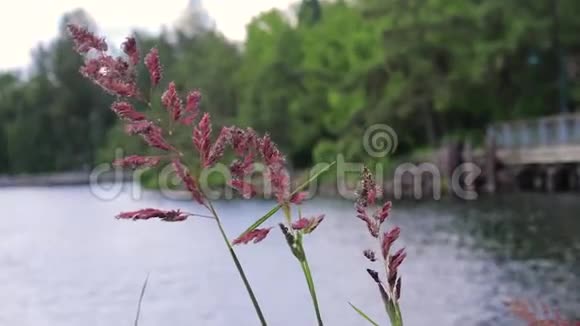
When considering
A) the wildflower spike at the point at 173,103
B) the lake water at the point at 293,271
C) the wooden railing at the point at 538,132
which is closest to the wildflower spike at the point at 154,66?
the wildflower spike at the point at 173,103

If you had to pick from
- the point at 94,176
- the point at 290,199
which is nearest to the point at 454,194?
the point at 290,199

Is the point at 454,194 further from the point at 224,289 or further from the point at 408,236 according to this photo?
the point at 224,289

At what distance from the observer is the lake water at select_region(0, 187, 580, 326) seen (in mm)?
11734

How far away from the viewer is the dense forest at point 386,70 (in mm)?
36062

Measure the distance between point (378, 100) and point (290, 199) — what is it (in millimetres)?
35988

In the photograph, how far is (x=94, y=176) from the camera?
68.9 m

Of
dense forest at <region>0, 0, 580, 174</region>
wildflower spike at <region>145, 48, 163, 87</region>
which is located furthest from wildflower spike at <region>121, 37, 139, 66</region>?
dense forest at <region>0, 0, 580, 174</region>

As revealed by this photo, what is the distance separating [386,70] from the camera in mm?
37688

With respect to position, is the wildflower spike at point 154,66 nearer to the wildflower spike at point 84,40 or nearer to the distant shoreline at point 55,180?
the wildflower spike at point 84,40

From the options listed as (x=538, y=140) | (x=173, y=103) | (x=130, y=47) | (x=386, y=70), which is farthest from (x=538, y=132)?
(x=130, y=47)

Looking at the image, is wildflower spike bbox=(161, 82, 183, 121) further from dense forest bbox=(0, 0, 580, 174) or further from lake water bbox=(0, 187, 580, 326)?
dense forest bbox=(0, 0, 580, 174)

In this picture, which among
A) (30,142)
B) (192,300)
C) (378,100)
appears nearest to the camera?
(192,300)

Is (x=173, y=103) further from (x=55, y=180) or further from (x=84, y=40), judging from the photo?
(x=55, y=180)

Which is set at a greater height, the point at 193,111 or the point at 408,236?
the point at 193,111
